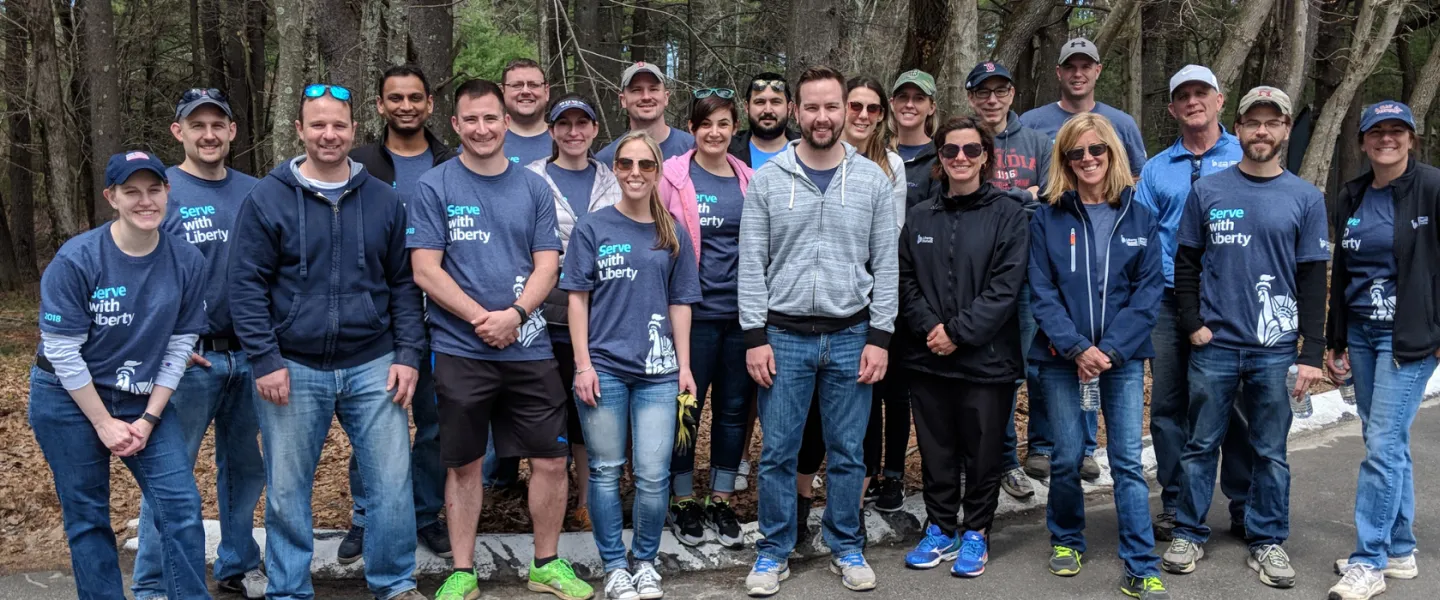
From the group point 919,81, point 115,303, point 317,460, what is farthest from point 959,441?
point 115,303

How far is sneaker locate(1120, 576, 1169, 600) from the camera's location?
481 cm

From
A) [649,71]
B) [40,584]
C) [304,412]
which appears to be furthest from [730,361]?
[40,584]

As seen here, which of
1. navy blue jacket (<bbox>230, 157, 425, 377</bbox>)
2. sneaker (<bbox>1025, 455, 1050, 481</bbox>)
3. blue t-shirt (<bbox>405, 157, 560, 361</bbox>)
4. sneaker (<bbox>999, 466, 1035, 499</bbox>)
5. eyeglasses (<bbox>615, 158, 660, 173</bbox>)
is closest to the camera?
navy blue jacket (<bbox>230, 157, 425, 377</bbox>)

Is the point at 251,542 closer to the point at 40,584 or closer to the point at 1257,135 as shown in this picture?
the point at 40,584

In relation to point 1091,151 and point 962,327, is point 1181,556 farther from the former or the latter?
point 1091,151

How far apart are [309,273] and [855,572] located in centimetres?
281

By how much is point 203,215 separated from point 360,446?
1302 mm

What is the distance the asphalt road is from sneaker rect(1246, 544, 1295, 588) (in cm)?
4

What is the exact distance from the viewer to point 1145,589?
484cm

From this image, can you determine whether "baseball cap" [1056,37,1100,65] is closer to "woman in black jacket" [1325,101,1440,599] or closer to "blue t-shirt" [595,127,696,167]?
"woman in black jacket" [1325,101,1440,599]

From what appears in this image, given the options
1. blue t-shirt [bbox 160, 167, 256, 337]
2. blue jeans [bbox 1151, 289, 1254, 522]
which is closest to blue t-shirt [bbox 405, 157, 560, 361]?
blue t-shirt [bbox 160, 167, 256, 337]

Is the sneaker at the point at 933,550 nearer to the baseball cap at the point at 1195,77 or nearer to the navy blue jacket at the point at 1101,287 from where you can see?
the navy blue jacket at the point at 1101,287

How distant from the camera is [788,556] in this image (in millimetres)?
5340

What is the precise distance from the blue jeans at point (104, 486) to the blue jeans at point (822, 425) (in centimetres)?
249
